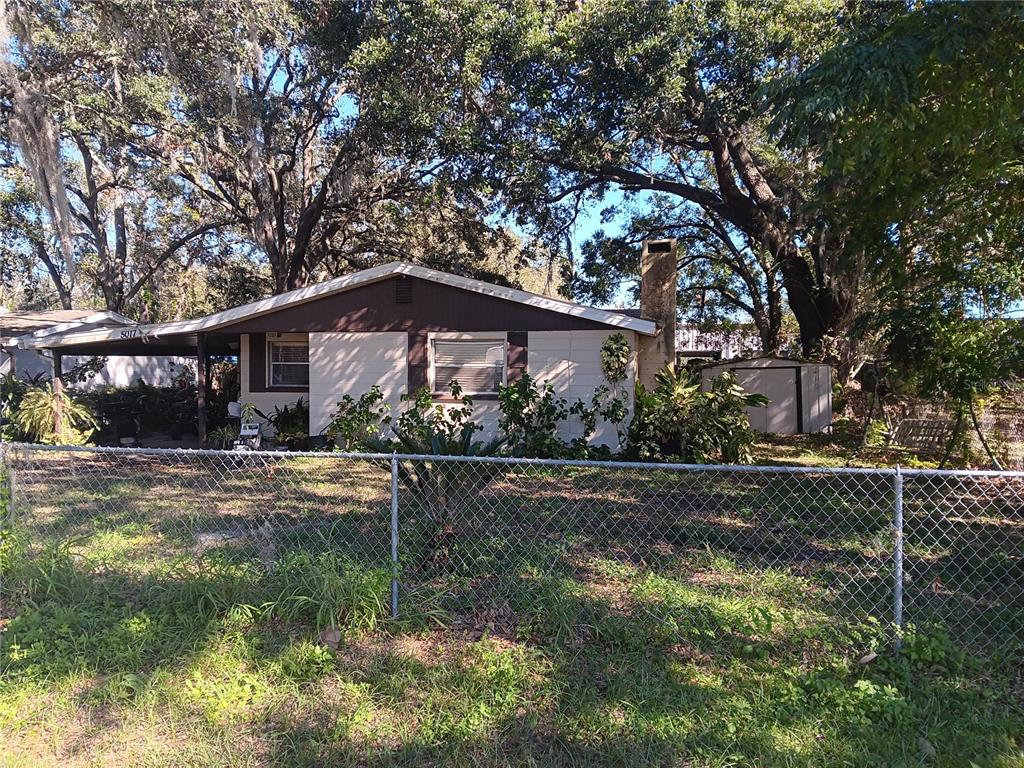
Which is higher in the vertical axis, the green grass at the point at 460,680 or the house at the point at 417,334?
the house at the point at 417,334

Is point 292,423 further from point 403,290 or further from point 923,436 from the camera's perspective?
point 923,436

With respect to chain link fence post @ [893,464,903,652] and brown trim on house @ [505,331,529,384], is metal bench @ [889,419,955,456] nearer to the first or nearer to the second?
brown trim on house @ [505,331,529,384]

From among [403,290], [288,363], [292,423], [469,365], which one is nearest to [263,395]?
[288,363]

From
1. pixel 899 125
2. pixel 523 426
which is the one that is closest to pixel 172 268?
pixel 523 426

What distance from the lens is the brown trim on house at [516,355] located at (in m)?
11.1

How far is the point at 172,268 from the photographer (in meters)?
23.6

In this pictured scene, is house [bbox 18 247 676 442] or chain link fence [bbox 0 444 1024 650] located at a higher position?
house [bbox 18 247 676 442]

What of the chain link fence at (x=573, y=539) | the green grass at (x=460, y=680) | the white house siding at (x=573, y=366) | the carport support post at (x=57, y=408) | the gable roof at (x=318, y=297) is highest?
the gable roof at (x=318, y=297)

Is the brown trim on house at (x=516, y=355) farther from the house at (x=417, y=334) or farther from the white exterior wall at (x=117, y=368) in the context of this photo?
the white exterior wall at (x=117, y=368)

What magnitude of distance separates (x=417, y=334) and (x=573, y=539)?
667 centimetres

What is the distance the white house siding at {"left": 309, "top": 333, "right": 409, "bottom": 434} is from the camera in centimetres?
1150

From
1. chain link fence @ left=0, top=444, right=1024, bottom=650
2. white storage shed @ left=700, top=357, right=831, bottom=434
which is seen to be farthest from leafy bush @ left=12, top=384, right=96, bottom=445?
white storage shed @ left=700, top=357, right=831, bottom=434

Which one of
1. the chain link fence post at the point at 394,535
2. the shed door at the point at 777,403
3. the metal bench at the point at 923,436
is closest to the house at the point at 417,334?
the metal bench at the point at 923,436

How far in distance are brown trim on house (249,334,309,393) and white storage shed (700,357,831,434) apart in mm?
10188
